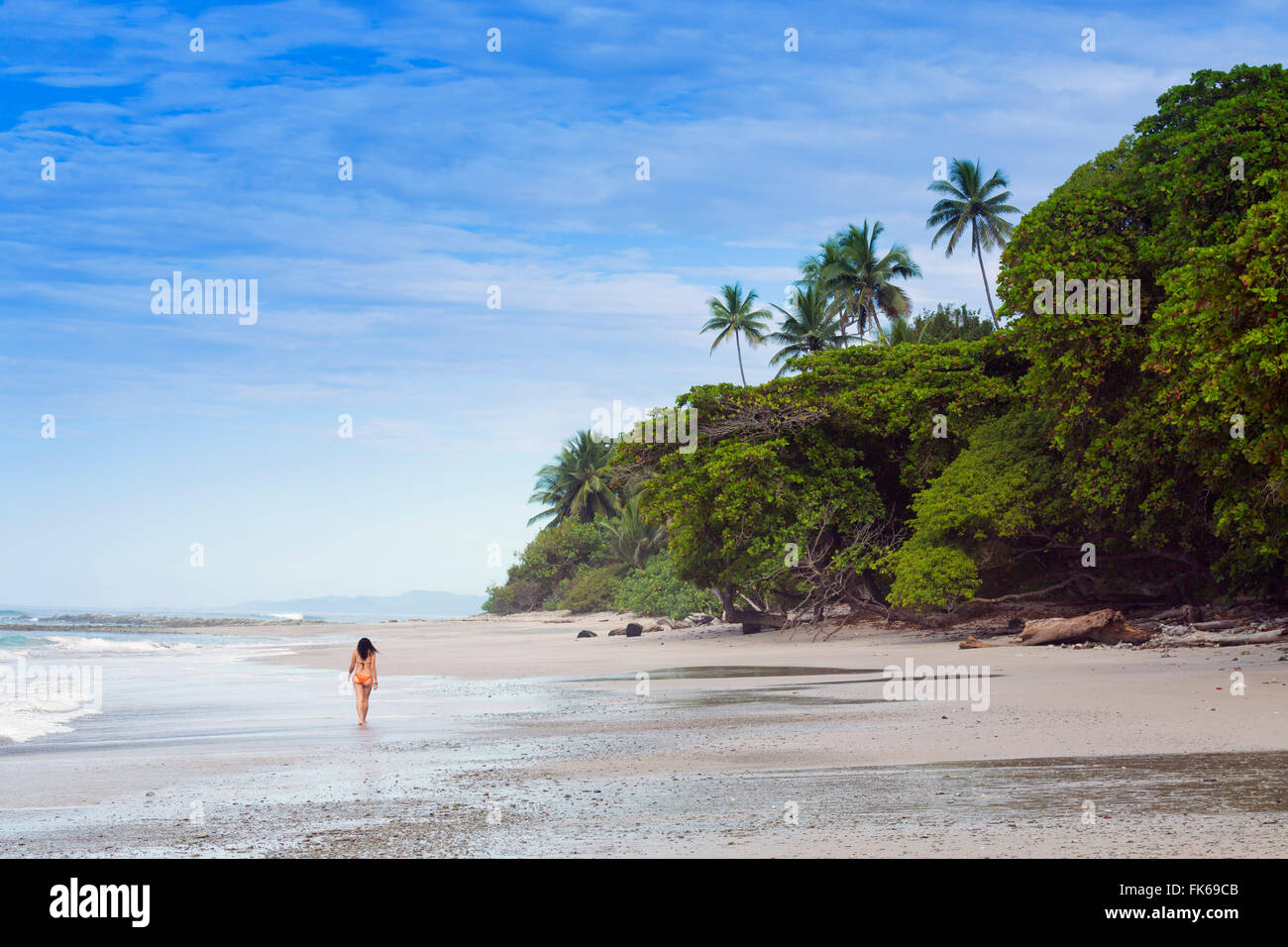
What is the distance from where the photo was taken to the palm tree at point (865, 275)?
5244 centimetres

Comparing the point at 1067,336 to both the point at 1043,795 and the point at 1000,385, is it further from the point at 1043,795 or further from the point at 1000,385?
the point at 1043,795

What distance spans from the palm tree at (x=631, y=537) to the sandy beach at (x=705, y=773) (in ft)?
148

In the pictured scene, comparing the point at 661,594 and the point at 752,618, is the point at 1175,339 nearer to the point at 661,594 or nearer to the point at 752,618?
the point at 752,618


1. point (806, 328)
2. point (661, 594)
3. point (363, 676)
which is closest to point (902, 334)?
point (806, 328)

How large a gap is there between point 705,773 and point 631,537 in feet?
189

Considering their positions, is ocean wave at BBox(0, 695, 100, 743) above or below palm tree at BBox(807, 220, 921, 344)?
below

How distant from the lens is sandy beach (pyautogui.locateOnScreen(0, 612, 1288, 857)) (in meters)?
5.79

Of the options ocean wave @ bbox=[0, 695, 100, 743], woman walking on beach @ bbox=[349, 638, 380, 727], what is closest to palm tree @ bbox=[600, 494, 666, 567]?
ocean wave @ bbox=[0, 695, 100, 743]

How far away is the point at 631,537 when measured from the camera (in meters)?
65.9

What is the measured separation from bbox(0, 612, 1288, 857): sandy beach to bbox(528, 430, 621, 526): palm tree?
53858mm

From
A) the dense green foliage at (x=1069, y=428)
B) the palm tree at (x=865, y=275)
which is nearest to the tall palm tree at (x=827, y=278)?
the palm tree at (x=865, y=275)

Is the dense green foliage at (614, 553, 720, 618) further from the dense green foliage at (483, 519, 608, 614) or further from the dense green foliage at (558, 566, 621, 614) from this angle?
the dense green foliage at (483, 519, 608, 614)
